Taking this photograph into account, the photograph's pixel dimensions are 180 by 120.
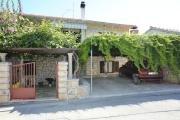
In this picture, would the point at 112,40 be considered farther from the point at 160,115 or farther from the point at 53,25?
the point at 160,115

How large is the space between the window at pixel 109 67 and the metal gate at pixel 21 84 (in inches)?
326

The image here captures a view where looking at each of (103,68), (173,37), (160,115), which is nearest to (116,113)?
(160,115)

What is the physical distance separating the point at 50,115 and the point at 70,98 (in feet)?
10.2

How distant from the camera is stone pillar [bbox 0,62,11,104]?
43.3ft

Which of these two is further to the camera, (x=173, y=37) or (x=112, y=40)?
(x=173, y=37)

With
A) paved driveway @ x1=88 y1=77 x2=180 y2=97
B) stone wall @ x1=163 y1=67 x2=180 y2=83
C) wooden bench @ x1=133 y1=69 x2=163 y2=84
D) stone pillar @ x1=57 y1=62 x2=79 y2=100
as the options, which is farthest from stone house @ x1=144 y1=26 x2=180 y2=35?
stone pillar @ x1=57 y1=62 x2=79 y2=100

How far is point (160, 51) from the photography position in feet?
52.5

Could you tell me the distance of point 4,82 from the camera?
13227 millimetres

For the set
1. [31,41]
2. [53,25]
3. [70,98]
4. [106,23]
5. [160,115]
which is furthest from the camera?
[106,23]

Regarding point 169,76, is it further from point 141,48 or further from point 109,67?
point 109,67

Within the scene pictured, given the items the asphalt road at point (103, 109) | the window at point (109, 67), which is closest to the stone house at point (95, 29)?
the window at point (109, 67)

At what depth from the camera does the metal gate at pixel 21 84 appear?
44.4ft

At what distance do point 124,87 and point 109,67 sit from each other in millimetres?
5471

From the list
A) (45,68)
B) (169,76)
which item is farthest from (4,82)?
(169,76)
